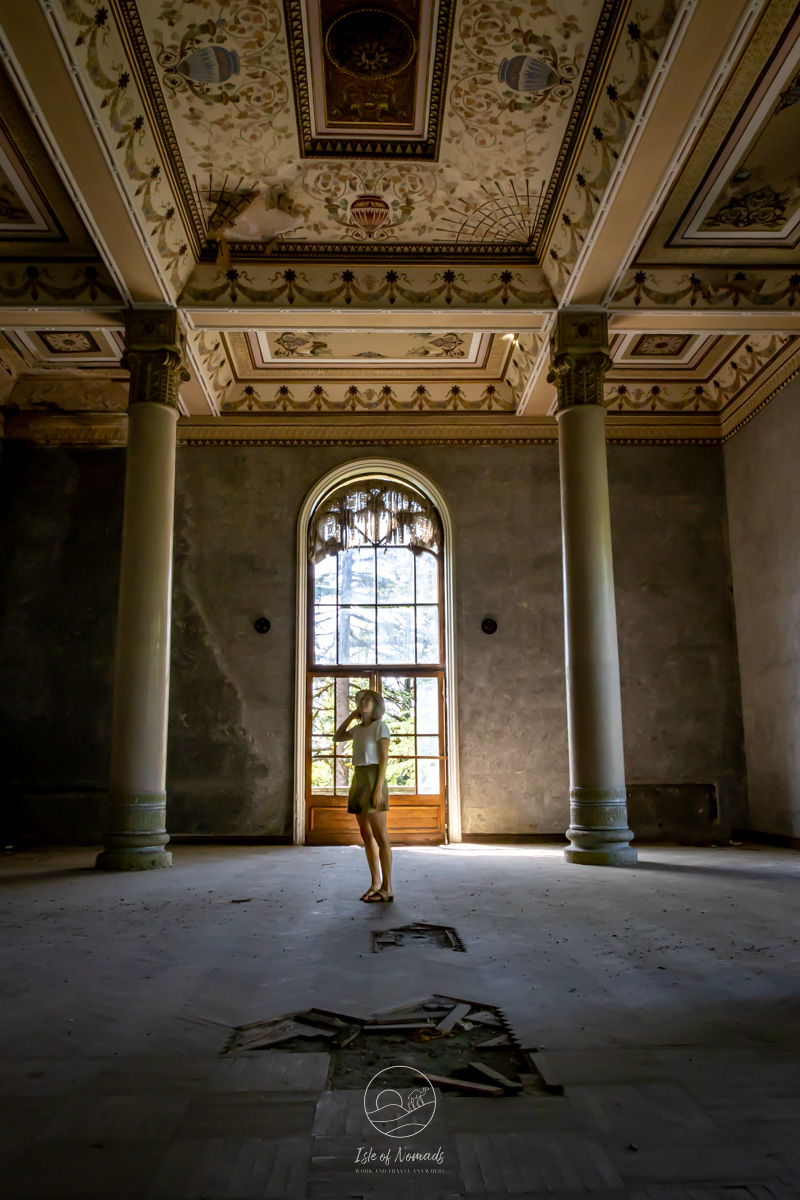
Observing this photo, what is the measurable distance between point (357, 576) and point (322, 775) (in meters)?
2.45

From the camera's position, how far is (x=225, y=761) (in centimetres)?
1009

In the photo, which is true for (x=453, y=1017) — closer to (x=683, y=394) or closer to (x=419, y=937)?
(x=419, y=937)

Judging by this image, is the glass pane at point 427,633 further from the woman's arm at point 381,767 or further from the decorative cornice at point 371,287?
the woman's arm at point 381,767

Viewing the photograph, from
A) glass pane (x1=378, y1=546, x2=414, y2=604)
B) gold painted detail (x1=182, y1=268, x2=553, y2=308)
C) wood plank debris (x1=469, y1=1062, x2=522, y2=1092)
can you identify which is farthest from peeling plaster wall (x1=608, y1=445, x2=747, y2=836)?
wood plank debris (x1=469, y1=1062, x2=522, y2=1092)

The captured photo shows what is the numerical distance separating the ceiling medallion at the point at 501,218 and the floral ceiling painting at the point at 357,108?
31 mm

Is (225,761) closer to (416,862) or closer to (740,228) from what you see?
(416,862)

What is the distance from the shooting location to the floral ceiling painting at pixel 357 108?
5.91 m

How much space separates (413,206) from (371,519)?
4.01 metres

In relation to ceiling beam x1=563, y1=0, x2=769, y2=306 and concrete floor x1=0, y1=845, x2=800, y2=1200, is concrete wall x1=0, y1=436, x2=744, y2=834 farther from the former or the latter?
concrete floor x1=0, y1=845, x2=800, y2=1200

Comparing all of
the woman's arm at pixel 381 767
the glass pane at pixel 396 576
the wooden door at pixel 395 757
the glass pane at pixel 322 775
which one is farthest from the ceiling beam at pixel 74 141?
the glass pane at pixel 322 775

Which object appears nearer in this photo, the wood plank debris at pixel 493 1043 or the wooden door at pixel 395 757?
the wood plank debris at pixel 493 1043

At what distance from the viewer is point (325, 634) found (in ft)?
35.1

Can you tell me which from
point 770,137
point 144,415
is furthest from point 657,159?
point 144,415

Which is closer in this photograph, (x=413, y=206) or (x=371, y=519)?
(x=413, y=206)
